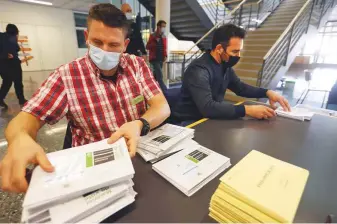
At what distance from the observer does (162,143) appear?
74cm

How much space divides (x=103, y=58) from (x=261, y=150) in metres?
0.84

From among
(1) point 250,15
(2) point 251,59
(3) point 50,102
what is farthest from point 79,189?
(1) point 250,15

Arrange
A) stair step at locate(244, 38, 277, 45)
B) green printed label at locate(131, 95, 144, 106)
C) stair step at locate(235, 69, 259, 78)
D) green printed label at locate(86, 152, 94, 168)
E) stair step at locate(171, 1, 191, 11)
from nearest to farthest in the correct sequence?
green printed label at locate(86, 152, 94, 168) → green printed label at locate(131, 95, 144, 106) → stair step at locate(235, 69, 259, 78) → stair step at locate(244, 38, 277, 45) → stair step at locate(171, 1, 191, 11)

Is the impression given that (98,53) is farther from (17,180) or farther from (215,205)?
(215,205)

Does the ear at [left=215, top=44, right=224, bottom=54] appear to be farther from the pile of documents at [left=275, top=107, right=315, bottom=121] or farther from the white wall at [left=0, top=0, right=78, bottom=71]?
the white wall at [left=0, top=0, right=78, bottom=71]

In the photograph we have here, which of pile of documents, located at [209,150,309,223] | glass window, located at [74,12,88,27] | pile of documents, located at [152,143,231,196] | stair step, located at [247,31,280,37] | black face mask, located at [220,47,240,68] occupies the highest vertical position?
glass window, located at [74,12,88,27]

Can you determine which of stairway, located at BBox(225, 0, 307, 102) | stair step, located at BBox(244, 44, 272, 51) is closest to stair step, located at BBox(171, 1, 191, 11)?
stairway, located at BBox(225, 0, 307, 102)

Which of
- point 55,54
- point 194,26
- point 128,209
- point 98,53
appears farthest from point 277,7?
point 55,54

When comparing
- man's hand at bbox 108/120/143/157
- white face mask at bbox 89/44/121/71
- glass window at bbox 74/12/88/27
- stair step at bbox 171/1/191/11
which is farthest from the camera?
glass window at bbox 74/12/88/27

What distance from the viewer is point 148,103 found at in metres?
1.07

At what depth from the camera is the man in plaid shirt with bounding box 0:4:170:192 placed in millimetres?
824

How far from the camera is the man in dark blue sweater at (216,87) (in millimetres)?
1159

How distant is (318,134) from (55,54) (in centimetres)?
982

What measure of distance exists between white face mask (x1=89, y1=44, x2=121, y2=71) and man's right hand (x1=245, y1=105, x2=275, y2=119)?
825mm
